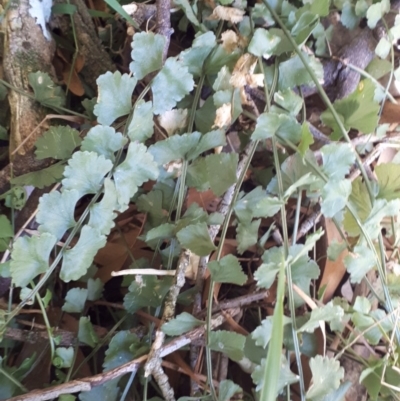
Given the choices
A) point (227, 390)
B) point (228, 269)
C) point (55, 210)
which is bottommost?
point (227, 390)

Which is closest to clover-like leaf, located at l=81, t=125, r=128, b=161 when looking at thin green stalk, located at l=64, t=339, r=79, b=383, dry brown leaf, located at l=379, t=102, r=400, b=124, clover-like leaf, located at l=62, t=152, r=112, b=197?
clover-like leaf, located at l=62, t=152, r=112, b=197

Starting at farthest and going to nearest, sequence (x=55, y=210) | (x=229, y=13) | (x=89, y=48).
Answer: (x=89, y=48)
(x=229, y=13)
(x=55, y=210)

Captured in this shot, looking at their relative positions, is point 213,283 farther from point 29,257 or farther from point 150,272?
point 29,257

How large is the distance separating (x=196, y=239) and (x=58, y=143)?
0.68 feet

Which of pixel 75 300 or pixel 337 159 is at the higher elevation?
pixel 337 159

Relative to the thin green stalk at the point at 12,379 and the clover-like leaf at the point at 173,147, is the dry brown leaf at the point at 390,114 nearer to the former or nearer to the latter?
the clover-like leaf at the point at 173,147

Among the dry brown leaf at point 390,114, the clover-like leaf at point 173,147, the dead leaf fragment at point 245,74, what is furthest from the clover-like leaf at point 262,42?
the dry brown leaf at point 390,114

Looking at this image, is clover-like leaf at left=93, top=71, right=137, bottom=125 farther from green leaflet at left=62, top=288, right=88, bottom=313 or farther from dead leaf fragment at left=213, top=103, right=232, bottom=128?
green leaflet at left=62, top=288, right=88, bottom=313

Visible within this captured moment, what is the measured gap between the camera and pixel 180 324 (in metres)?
0.45

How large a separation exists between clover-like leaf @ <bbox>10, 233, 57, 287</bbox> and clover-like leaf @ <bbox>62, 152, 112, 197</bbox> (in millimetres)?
55

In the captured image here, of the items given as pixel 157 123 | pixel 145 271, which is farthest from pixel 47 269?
pixel 157 123

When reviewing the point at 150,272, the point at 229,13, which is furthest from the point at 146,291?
the point at 229,13

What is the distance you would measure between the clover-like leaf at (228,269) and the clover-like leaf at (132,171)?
109 mm

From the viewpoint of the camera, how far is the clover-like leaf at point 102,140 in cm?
44
